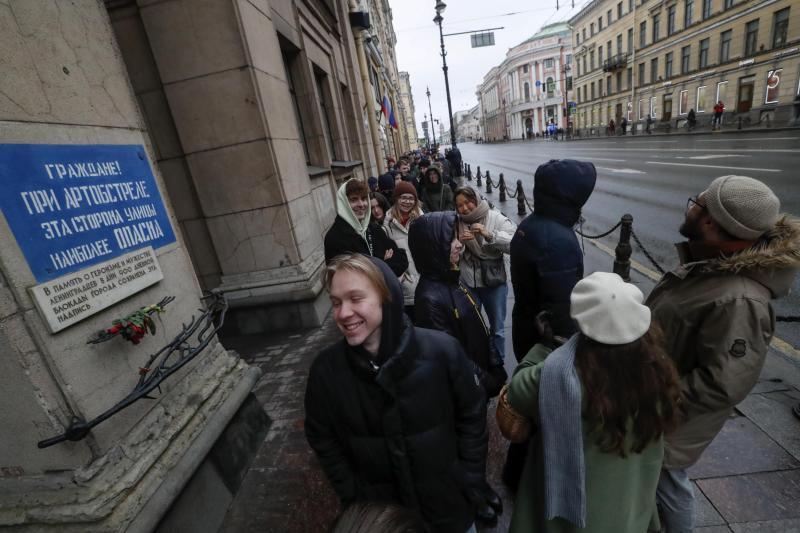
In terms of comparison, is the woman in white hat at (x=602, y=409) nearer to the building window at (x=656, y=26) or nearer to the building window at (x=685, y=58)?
the building window at (x=685, y=58)

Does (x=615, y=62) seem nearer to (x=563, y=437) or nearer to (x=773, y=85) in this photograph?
(x=773, y=85)

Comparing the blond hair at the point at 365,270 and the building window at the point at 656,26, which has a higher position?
the building window at the point at 656,26

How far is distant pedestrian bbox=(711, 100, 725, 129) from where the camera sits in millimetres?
27711

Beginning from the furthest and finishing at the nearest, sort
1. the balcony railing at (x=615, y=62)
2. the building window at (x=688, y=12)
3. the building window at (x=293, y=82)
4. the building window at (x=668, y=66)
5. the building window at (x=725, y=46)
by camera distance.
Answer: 1. the balcony railing at (x=615, y=62)
2. the building window at (x=668, y=66)
3. the building window at (x=688, y=12)
4. the building window at (x=725, y=46)
5. the building window at (x=293, y=82)

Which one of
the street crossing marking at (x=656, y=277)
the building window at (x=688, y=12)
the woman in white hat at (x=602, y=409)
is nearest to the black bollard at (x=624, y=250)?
the street crossing marking at (x=656, y=277)

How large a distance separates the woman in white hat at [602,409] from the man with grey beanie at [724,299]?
1.24 ft

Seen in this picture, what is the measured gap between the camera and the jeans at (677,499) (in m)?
1.85

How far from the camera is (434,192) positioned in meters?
6.71

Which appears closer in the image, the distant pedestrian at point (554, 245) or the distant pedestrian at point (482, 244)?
the distant pedestrian at point (554, 245)

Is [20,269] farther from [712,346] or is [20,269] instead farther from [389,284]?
[712,346]

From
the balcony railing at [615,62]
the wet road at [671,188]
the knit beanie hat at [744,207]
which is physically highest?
the balcony railing at [615,62]

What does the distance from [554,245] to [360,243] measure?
74.7 inches

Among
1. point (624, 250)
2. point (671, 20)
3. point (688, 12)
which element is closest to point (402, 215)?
point (624, 250)

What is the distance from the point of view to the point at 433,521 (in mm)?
1771
